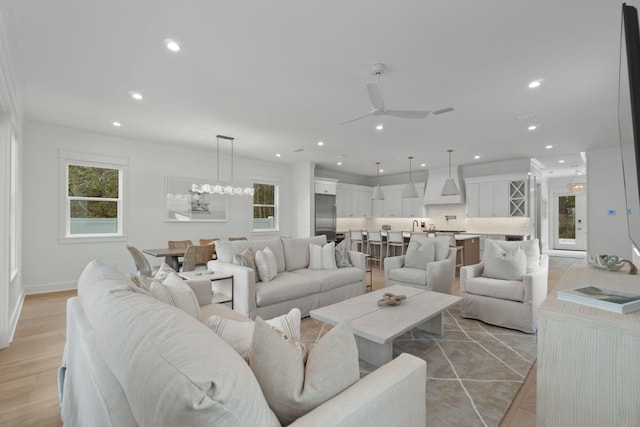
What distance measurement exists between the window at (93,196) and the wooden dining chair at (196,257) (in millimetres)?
2173

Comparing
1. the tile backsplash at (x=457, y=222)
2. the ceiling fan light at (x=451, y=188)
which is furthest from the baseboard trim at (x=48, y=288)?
the ceiling fan light at (x=451, y=188)

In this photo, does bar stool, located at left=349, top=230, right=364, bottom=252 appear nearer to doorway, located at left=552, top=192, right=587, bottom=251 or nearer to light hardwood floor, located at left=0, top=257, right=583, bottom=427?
light hardwood floor, located at left=0, top=257, right=583, bottom=427

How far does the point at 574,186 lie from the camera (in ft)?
28.6

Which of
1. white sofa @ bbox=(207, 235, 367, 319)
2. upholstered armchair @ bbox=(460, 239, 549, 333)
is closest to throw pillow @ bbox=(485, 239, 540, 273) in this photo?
upholstered armchair @ bbox=(460, 239, 549, 333)

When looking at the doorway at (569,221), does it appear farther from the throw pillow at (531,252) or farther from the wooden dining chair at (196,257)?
the wooden dining chair at (196,257)

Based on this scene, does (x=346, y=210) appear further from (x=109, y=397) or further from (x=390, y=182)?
(x=109, y=397)

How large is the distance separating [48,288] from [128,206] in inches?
69.1

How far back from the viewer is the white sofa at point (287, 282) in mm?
3324

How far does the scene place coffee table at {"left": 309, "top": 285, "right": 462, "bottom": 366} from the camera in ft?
7.52

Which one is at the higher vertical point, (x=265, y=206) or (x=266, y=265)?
(x=265, y=206)

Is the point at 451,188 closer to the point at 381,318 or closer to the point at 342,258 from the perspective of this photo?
the point at 342,258

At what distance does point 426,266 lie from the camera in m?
4.29

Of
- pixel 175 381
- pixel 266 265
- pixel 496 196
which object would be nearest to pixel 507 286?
pixel 266 265

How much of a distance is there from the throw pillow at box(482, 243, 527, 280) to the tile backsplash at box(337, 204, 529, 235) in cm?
480
